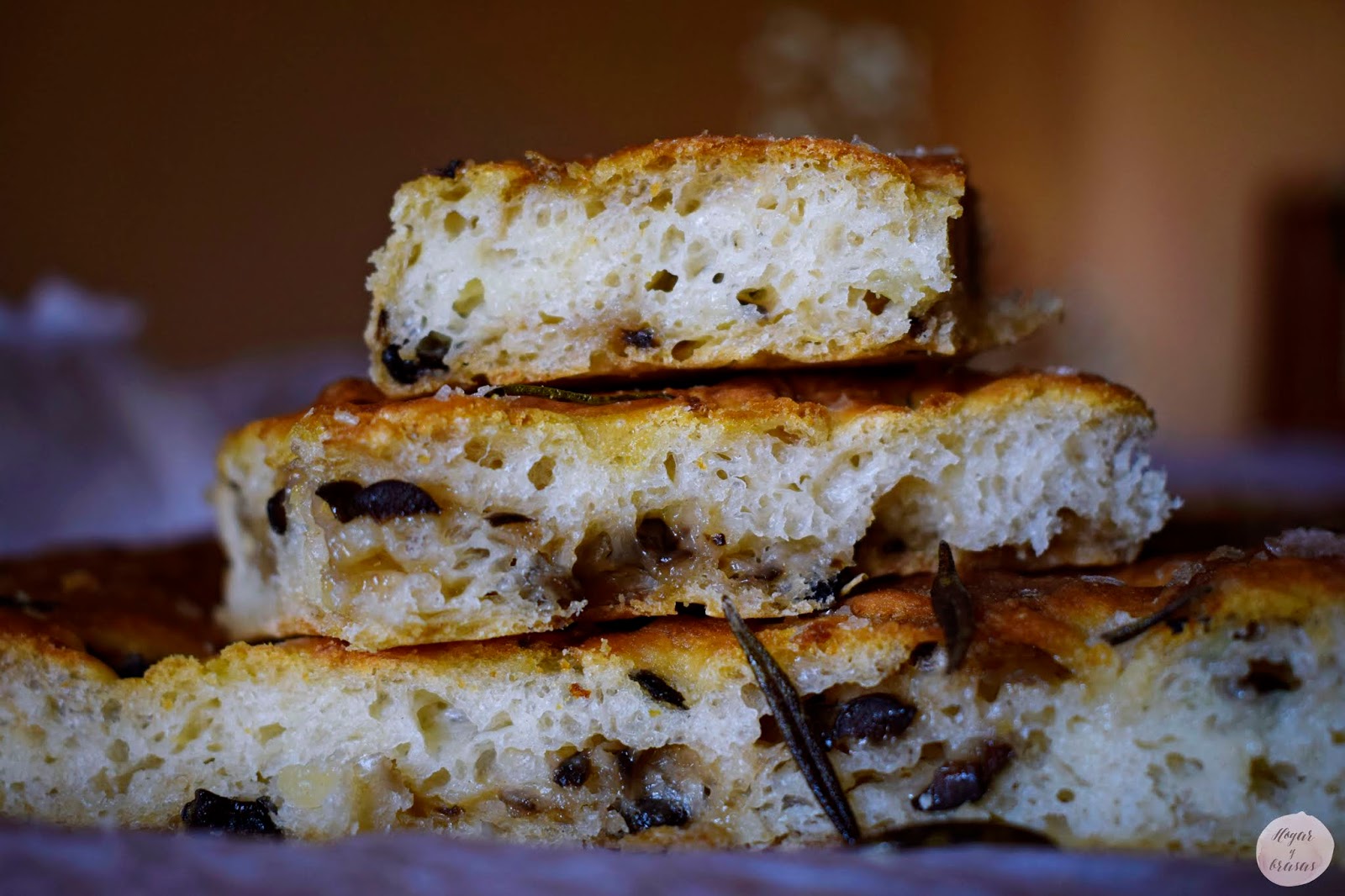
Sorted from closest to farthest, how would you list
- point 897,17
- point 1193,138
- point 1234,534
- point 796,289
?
point 796,289 → point 1234,534 → point 1193,138 → point 897,17

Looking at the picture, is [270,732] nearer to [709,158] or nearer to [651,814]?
[651,814]

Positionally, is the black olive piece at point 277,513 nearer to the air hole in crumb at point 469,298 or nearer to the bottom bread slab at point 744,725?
the bottom bread slab at point 744,725

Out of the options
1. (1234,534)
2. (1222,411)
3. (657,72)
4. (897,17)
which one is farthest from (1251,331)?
(1234,534)

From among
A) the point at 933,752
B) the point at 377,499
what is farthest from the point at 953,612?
the point at 377,499

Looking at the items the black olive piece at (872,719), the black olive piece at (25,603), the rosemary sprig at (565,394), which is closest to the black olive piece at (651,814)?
the black olive piece at (872,719)

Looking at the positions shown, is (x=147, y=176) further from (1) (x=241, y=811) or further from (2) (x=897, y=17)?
(2) (x=897, y=17)

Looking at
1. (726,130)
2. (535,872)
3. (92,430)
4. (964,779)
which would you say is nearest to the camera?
(535,872)
